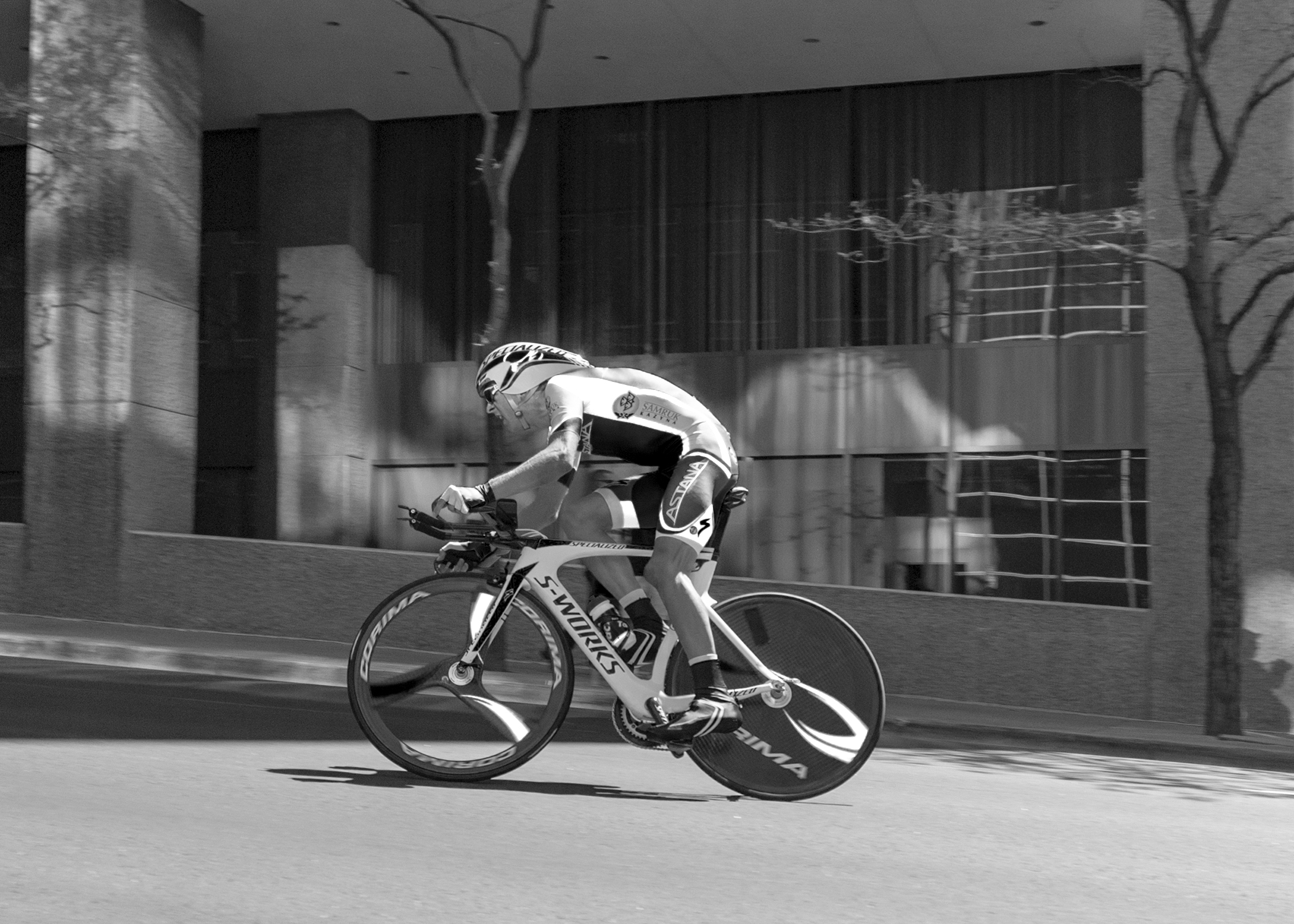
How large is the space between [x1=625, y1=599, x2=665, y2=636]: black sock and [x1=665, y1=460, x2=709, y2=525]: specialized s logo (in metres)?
0.42

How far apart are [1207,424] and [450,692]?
9686 millimetres

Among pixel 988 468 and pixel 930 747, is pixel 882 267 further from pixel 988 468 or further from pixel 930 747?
pixel 930 747

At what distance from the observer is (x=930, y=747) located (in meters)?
10.5

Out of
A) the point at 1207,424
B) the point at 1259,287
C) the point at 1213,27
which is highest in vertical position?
the point at 1213,27

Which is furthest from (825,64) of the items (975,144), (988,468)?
(988,468)

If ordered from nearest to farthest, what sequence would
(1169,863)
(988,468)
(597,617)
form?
(1169,863), (597,617), (988,468)

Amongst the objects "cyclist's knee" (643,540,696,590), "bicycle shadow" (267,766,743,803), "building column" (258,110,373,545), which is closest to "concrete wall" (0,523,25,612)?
"building column" (258,110,373,545)

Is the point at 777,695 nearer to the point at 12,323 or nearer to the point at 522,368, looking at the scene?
the point at 522,368

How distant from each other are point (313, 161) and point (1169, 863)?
18362 mm

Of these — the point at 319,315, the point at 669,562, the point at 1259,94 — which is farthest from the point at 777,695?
the point at 319,315

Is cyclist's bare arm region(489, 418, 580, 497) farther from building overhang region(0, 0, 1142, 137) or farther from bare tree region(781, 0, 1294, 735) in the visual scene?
building overhang region(0, 0, 1142, 137)

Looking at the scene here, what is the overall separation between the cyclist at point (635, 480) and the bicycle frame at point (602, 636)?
0.05m

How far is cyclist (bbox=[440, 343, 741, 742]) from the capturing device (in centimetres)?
595

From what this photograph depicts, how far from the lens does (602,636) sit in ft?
20.1
